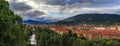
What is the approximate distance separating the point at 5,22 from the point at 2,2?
8.33 ft

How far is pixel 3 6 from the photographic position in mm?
27422

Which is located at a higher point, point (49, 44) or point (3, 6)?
point (3, 6)

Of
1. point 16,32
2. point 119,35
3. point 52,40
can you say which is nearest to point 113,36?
point 119,35

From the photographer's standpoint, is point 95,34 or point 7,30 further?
point 95,34

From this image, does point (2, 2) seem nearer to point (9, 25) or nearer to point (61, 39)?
point (9, 25)

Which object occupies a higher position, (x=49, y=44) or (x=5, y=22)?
(x=5, y=22)

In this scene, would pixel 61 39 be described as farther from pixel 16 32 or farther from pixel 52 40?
pixel 16 32

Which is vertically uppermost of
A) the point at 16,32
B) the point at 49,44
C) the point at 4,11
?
the point at 4,11

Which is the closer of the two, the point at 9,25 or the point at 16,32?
the point at 9,25

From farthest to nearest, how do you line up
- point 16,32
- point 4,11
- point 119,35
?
point 119,35 < point 16,32 < point 4,11

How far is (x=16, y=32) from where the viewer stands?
30.1 m

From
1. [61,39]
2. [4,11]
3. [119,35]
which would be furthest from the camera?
[119,35]

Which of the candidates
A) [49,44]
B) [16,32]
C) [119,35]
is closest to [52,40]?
[49,44]

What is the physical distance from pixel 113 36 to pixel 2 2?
11115 cm
